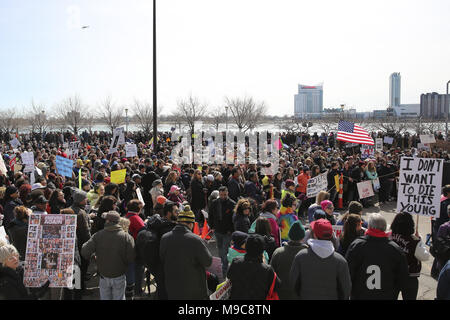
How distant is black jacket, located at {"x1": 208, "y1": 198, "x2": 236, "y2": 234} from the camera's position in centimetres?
742

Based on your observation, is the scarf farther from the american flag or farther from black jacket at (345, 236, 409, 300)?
A: the american flag

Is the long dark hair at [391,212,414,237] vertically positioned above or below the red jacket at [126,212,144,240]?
above

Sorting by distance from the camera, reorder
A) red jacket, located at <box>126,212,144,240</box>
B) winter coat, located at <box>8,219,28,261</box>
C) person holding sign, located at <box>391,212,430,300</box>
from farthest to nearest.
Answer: red jacket, located at <box>126,212,144,240</box> < winter coat, located at <box>8,219,28,261</box> < person holding sign, located at <box>391,212,430,300</box>

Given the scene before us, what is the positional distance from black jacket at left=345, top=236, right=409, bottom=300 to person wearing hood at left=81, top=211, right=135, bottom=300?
2.85 meters

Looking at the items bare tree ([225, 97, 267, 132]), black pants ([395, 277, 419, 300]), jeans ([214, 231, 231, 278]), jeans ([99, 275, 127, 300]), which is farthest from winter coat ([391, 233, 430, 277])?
bare tree ([225, 97, 267, 132])

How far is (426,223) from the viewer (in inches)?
454

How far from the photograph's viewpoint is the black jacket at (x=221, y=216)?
7.42m

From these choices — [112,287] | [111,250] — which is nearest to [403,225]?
[111,250]

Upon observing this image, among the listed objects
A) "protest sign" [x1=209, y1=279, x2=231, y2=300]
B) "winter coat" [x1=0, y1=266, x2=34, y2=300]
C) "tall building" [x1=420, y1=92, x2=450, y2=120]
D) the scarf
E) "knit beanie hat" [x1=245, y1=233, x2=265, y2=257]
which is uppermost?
"tall building" [x1=420, y1=92, x2=450, y2=120]

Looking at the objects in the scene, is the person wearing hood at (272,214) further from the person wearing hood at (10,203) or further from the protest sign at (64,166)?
the protest sign at (64,166)

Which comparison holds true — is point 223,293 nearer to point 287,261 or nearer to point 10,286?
point 287,261

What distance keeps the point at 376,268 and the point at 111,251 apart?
3324 mm

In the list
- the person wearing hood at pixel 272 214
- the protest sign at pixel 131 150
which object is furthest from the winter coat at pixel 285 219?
the protest sign at pixel 131 150
